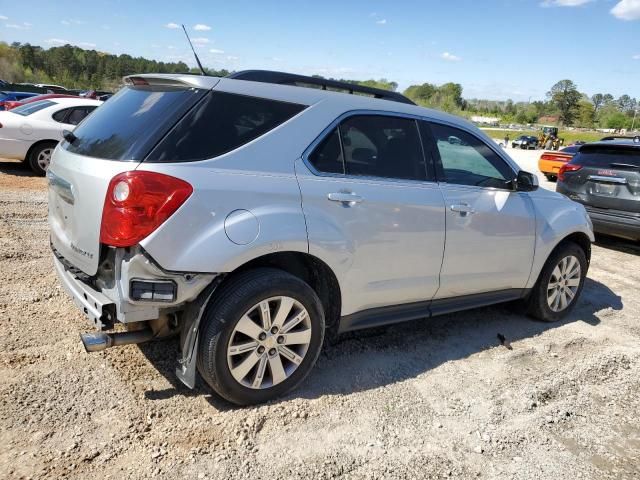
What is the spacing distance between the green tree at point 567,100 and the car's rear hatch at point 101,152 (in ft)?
419

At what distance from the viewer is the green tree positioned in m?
115

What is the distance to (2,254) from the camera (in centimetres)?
520

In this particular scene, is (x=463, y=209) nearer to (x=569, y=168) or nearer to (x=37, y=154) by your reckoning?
(x=569, y=168)

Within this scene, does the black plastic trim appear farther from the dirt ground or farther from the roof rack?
the roof rack

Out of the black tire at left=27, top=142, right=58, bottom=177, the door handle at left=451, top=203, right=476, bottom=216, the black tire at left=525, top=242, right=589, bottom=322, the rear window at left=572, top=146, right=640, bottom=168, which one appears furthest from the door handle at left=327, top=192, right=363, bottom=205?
the black tire at left=27, top=142, right=58, bottom=177

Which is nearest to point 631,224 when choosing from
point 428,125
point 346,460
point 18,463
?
point 428,125

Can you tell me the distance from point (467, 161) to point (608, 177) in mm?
4831

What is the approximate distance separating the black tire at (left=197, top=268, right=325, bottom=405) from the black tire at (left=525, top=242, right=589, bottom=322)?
2.63 meters

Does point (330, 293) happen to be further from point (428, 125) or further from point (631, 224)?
point (631, 224)

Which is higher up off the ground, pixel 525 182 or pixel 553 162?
pixel 525 182

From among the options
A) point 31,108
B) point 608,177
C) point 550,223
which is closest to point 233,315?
point 550,223

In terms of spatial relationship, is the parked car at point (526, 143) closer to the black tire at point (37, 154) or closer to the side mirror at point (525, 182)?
the black tire at point (37, 154)

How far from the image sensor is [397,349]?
4.07 meters

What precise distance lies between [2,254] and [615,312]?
6.23 metres
